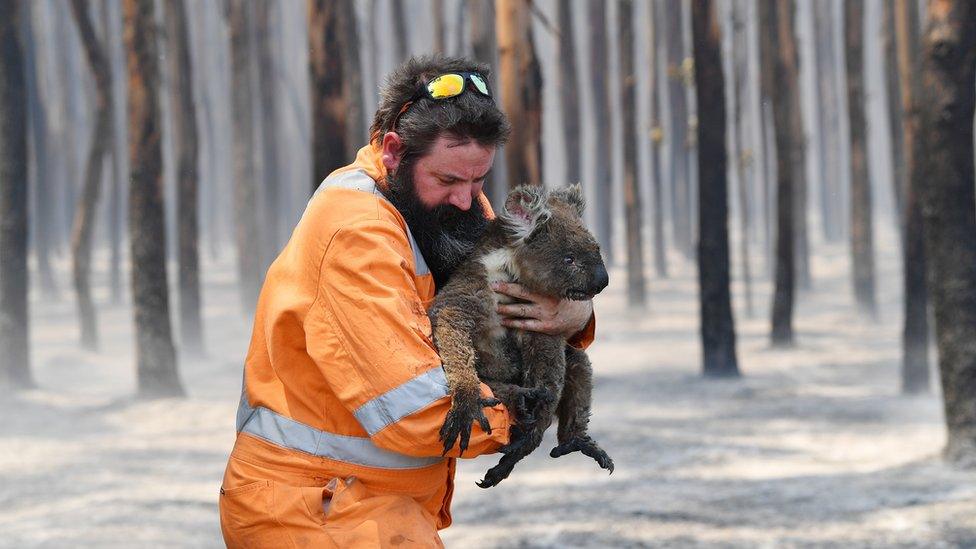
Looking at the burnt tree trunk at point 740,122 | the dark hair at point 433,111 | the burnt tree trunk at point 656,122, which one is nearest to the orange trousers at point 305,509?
the dark hair at point 433,111

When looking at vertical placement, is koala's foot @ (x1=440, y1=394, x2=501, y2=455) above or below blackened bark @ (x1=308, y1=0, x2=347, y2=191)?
below

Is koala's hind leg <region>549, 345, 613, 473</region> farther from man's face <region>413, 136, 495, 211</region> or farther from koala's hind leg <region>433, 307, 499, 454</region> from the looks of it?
man's face <region>413, 136, 495, 211</region>

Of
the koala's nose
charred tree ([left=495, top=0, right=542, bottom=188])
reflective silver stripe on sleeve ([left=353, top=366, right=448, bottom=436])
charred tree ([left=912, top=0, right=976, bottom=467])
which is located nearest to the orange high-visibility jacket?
reflective silver stripe on sleeve ([left=353, top=366, right=448, bottom=436])

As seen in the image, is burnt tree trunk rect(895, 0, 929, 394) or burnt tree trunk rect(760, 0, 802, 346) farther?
burnt tree trunk rect(760, 0, 802, 346)

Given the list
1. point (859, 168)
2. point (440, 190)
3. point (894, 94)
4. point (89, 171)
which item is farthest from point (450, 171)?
point (859, 168)

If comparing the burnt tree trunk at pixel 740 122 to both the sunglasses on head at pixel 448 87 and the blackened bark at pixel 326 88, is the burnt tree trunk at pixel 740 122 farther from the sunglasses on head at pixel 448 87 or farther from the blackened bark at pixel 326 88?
the sunglasses on head at pixel 448 87

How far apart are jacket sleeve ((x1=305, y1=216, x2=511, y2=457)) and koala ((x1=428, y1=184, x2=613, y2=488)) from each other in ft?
0.47

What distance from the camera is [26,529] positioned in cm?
739

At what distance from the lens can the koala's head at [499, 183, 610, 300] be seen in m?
2.78

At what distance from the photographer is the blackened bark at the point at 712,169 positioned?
13.3 metres

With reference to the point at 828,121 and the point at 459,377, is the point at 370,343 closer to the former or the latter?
the point at 459,377

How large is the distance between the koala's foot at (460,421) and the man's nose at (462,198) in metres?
0.45

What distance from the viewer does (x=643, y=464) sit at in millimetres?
9133

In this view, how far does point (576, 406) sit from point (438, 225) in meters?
0.57
